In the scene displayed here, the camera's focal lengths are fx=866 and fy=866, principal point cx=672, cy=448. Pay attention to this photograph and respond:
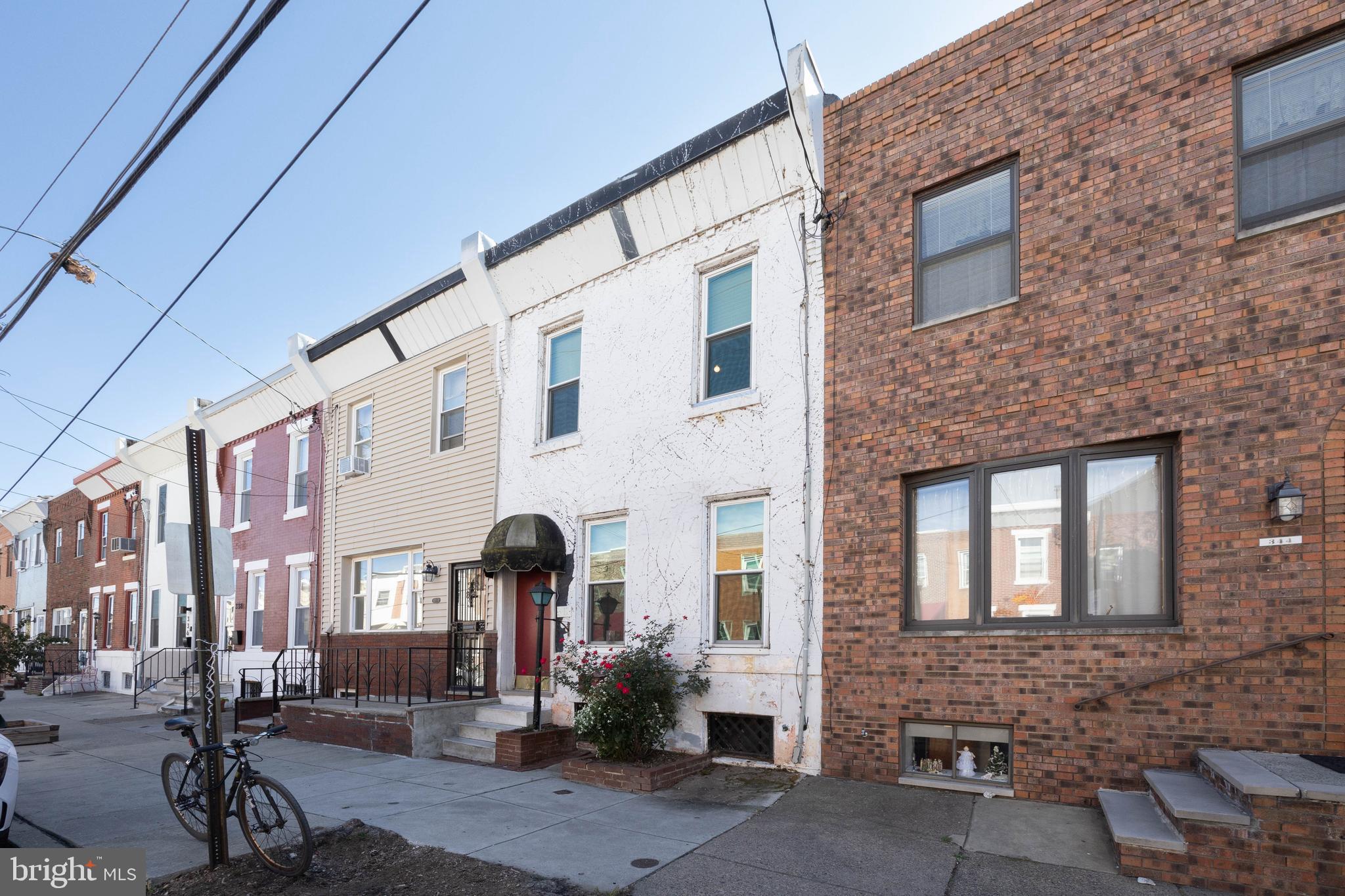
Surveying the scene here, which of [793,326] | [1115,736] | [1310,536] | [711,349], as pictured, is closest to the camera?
[1310,536]

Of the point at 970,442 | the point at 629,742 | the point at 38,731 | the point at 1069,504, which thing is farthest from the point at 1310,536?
the point at 38,731

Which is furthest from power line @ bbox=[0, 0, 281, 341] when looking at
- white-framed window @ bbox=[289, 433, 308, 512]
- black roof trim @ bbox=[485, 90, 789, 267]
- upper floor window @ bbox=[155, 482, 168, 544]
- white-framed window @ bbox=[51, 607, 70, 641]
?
white-framed window @ bbox=[51, 607, 70, 641]

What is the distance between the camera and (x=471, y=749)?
36.7 ft

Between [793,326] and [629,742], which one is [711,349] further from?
[629,742]

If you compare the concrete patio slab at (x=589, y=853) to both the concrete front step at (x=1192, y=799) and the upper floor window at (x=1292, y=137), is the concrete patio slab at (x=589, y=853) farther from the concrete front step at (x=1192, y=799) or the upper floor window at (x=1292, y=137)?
the upper floor window at (x=1292, y=137)

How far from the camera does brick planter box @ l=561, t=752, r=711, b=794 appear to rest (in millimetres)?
8984

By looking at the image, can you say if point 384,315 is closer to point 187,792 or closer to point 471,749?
point 471,749

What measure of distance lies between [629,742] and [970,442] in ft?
15.9

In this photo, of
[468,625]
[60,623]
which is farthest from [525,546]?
[60,623]

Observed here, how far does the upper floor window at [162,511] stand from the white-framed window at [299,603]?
941 centimetres

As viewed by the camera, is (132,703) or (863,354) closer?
(863,354)

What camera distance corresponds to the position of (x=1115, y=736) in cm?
723

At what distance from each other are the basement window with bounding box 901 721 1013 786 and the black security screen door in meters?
6.99

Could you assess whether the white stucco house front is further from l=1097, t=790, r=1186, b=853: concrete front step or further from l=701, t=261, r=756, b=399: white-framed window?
l=1097, t=790, r=1186, b=853: concrete front step
